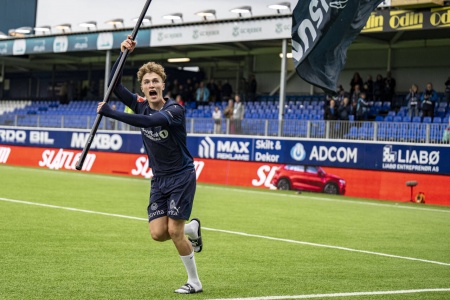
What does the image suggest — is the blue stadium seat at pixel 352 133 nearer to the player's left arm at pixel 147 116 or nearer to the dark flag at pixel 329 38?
the dark flag at pixel 329 38

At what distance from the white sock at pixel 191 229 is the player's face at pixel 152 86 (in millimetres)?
1517

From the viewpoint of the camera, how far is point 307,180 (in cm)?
3023

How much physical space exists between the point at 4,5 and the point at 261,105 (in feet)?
107

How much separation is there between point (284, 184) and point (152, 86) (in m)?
22.8

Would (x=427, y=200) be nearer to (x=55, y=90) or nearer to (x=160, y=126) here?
(x=160, y=126)

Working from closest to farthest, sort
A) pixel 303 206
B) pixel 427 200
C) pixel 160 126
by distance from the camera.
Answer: pixel 160 126, pixel 303 206, pixel 427 200

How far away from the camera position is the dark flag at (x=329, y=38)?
1157cm

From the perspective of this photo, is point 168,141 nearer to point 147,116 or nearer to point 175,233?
point 147,116

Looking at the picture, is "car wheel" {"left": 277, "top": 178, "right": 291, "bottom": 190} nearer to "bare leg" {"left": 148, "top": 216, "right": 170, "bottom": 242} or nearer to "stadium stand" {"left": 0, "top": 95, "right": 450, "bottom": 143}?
"stadium stand" {"left": 0, "top": 95, "right": 450, "bottom": 143}

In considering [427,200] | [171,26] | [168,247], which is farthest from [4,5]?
[168,247]

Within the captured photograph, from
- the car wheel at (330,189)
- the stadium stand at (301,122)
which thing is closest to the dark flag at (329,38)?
the stadium stand at (301,122)

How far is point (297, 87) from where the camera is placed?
4522 centimetres

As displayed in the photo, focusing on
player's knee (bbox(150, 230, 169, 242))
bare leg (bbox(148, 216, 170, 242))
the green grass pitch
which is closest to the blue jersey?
bare leg (bbox(148, 216, 170, 242))

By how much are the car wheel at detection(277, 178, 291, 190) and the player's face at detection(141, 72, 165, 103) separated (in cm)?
2251
